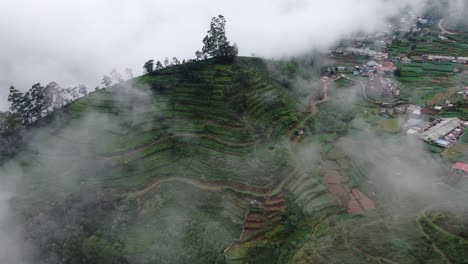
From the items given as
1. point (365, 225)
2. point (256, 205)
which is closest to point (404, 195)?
point (365, 225)

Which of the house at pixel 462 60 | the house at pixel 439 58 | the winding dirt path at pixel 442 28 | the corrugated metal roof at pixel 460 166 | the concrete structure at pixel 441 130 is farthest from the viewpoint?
the winding dirt path at pixel 442 28

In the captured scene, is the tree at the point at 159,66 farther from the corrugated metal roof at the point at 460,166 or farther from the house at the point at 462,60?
the house at the point at 462,60

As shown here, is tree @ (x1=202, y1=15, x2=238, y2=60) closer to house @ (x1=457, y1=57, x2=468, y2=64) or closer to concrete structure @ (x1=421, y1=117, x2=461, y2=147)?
concrete structure @ (x1=421, y1=117, x2=461, y2=147)

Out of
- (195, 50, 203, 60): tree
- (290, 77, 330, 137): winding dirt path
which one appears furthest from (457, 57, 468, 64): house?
(195, 50, 203, 60): tree

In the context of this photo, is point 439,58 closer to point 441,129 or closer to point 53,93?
point 441,129

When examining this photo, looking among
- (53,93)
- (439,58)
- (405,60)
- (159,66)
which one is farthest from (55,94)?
(439,58)

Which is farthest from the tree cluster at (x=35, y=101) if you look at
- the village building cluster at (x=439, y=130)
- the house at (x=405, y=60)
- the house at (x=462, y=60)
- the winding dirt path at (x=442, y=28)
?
the winding dirt path at (x=442, y=28)

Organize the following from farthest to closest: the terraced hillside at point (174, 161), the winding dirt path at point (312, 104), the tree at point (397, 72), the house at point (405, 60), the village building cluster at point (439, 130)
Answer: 1. the house at point (405, 60)
2. the tree at point (397, 72)
3. the winding dirt path at point (312, 104)
4. the village building cluster at point (439, 130)
5. the terraced hillside at point (174, 161)

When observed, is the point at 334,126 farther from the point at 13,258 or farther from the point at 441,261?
the point at 13,258
